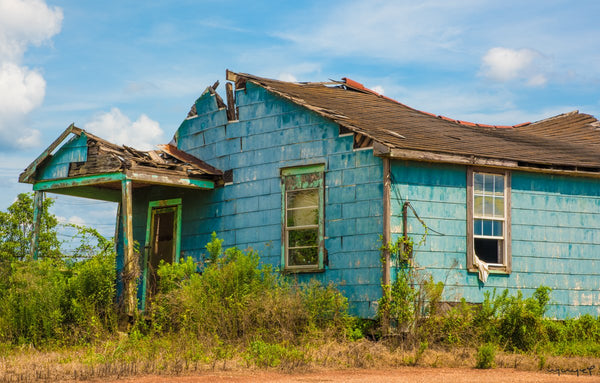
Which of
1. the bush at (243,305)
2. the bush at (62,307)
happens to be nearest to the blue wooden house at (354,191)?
the bush at (62,307)

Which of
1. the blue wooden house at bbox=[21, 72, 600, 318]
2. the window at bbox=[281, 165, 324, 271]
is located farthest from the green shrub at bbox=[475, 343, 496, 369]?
the window at bbox=[281, 165, 324, 271]

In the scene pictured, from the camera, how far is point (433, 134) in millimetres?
14164

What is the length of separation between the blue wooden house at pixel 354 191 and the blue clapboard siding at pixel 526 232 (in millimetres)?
26

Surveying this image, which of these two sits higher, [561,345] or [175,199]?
[175,199]

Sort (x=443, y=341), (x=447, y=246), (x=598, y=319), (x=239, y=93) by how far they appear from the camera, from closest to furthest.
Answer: (x=443, y=341)
(x=447, y=246)
(x=598, y=319)
(x=239, y=93)

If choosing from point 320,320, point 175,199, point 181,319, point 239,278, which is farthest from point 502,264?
point 175,199

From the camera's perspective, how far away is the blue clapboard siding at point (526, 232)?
12758mm

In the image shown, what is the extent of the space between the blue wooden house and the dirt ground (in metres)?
2.41

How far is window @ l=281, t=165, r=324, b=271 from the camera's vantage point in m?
13.5

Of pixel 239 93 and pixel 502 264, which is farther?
pixel 239 93

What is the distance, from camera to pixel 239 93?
15422 millimetres

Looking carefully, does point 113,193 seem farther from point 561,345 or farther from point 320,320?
point 561,345

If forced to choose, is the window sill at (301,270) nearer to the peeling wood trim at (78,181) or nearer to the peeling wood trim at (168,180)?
the peeling wood trim at (168,180)

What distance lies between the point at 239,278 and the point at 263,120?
139 inches
